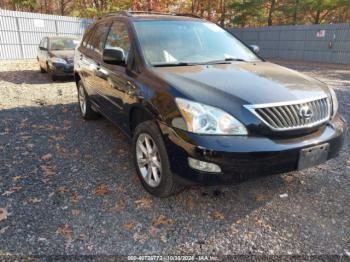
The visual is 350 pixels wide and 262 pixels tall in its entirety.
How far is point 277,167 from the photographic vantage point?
2.49 metres

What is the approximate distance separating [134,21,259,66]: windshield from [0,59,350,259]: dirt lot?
1.46 meters

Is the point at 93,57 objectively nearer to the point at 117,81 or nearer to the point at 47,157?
the point at 117,81

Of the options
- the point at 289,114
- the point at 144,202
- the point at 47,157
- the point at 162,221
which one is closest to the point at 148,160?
the point at 144,202

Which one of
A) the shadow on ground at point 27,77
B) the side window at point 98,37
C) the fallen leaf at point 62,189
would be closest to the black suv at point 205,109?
the side window at point 98,37

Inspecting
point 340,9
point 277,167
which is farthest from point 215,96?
point 340,9

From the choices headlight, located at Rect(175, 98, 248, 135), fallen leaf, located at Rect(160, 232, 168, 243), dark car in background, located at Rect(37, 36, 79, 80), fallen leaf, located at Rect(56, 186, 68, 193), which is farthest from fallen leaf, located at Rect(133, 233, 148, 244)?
dark car in background, located at Rect(37, 36, 79, 80)

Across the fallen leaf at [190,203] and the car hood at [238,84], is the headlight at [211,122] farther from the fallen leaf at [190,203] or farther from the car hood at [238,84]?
the fallen leaf at [190,203]

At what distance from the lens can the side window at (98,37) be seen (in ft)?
14.7

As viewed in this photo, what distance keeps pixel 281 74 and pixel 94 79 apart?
9.00ft

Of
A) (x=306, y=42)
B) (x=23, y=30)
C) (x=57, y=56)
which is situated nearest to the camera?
(x=57, y=56)

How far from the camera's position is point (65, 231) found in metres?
2.59

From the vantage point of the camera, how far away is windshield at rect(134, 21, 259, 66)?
3396 mm

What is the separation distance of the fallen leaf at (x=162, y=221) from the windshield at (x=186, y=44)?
1.58 meters

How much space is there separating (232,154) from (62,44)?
34.1 ft
